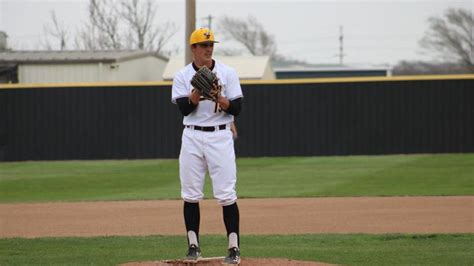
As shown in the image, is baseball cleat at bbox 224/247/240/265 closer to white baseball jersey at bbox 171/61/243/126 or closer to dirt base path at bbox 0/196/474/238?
white baseball jersey at bbox 171/61/243/126

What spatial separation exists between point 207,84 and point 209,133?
468 mm

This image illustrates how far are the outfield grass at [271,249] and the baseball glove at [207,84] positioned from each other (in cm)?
179

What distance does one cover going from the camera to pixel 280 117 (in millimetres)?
25766

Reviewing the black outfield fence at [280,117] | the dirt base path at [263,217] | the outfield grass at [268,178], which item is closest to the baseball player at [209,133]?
the dirt base path at [263,217]

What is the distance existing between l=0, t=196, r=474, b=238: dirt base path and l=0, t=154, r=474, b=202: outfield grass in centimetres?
130

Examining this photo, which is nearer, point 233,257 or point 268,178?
point 233,257

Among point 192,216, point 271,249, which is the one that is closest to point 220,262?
point 192,216

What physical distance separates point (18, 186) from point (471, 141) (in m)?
12.3

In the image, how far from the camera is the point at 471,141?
2555 centimetres

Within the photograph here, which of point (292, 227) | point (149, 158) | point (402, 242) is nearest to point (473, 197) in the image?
point (292, 227)

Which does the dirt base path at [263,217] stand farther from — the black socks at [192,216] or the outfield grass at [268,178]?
Answer: the black socks at [192,216]

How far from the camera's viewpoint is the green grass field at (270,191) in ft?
28.8

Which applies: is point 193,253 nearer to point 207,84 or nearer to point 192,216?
point 192,216

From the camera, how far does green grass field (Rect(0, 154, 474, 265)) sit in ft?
28.8
